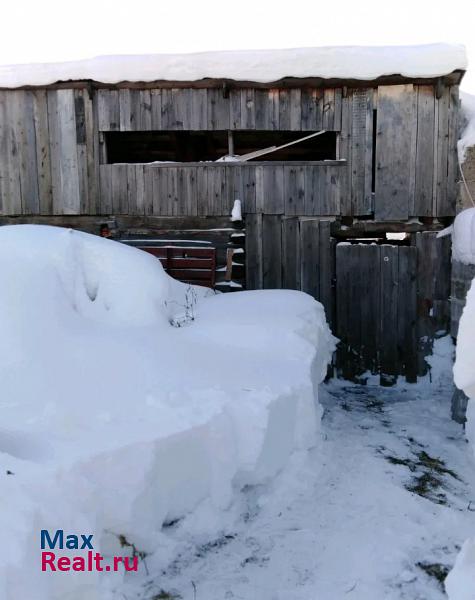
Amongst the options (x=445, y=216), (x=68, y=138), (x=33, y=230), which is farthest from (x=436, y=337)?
(x=68, y=138)

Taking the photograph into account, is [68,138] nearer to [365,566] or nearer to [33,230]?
→ [33,230]

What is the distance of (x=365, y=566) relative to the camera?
3527 mm

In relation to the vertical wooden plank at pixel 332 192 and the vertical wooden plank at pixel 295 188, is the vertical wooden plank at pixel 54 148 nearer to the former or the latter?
the vertical wooden plank at pixel 295 188

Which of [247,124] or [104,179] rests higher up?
[247,124]

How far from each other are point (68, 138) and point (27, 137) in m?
0.65

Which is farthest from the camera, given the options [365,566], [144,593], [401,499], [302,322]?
[302,322]

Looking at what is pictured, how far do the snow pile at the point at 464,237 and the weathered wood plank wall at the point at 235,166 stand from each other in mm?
501

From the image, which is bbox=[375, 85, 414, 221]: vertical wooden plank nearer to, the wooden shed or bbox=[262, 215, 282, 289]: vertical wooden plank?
the wooden shed

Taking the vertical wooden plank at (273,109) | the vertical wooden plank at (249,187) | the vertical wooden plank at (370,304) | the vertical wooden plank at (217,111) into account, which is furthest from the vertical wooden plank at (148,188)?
the vertical wooden plank at (370,304)

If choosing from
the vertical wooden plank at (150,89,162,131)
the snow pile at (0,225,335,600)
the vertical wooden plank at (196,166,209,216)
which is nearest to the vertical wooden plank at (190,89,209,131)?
the vertical wooden plank at (150,89,162,131)

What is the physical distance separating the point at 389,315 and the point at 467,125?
319cm

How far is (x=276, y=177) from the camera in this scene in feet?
27.4

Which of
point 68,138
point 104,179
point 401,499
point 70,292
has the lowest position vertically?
point 401,499

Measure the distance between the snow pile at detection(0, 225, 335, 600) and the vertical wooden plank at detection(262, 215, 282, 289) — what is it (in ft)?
7.50
